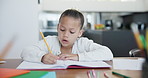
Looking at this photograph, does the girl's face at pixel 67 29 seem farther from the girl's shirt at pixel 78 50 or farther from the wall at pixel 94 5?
the wall at pixel 94 5

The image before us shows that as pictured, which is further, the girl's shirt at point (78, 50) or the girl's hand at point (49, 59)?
the girl's shirt at point (78, 50)

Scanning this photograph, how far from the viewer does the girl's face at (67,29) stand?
0.97 m

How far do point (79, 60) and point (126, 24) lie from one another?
3.33 metres

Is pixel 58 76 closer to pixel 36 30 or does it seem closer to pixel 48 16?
pixel 36 30

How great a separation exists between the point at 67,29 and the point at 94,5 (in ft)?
10.3

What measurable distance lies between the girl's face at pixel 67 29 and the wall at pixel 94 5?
2.86 m

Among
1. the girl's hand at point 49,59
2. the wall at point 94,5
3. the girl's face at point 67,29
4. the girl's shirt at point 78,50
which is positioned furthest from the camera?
the wall at point 94,5

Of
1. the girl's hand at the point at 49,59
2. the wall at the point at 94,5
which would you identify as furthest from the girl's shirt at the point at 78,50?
the wall at the point at 94,5

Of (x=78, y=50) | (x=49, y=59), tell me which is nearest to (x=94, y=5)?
(x=78, y=50)

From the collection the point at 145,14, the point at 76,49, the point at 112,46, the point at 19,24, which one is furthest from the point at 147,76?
the point at 145,14

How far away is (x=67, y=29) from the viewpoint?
964 mm

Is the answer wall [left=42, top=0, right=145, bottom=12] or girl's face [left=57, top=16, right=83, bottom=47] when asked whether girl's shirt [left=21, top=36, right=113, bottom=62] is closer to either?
girl's face [left=57, top=16, right=83, bottom=47]

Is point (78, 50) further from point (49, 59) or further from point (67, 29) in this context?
point (49, 59)

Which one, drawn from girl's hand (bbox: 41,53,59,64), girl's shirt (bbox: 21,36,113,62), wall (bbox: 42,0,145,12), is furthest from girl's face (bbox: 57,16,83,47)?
wall (bbox: 42,0,145,12)
